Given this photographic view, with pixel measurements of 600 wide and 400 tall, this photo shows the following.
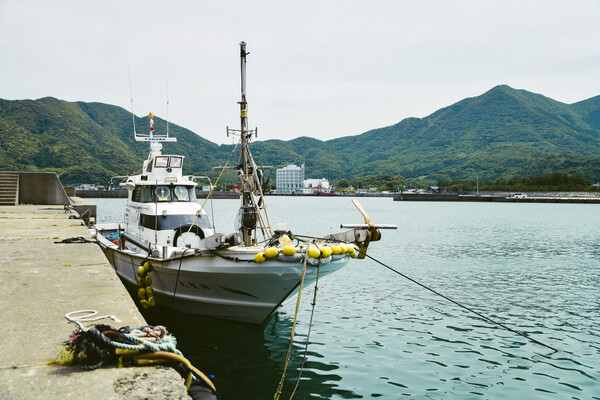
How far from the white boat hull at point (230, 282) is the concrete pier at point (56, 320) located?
208 centimetres

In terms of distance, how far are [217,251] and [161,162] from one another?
5.53m

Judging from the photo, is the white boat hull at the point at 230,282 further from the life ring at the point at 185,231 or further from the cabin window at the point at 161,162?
the cabin window at the point at 161,162

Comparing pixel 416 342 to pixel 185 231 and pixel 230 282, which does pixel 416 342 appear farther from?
pixel 185 231

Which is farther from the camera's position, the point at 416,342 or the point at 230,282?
the point at 416,342

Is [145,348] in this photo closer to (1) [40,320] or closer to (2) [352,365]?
(1) [40,320]

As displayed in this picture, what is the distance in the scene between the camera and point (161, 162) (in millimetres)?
13828

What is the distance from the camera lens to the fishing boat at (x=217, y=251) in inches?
357

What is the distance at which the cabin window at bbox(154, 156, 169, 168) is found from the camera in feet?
45.0

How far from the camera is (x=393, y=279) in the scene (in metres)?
18.4

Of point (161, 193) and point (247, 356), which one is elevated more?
point (161, 193)

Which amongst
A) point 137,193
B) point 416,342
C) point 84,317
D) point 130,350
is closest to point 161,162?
point 137,193

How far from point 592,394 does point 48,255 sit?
10465 millimetres

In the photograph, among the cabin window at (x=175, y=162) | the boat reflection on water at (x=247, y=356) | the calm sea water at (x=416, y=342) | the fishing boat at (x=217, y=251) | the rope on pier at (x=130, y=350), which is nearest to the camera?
the rope on pier at (x=130, y=350)

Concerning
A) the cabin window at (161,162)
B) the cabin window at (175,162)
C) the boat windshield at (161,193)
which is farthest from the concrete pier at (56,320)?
the cabin window at (175,162)
